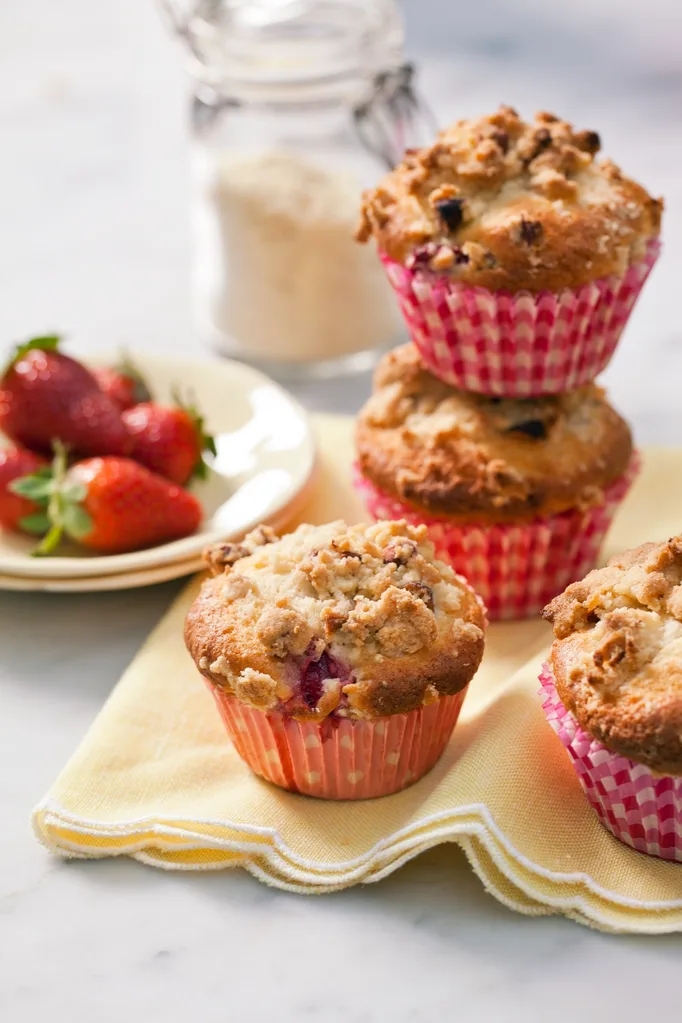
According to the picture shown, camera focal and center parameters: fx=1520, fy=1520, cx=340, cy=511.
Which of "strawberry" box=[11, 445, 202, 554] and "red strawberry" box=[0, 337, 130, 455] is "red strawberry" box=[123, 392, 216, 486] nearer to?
"red strawberry" box=[0, 337, 130, 455]

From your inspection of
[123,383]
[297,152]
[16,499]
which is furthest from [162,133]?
[16,499]

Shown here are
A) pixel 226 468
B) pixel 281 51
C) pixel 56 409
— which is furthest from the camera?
pixel 281 51

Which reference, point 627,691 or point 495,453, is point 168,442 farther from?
point 627,691

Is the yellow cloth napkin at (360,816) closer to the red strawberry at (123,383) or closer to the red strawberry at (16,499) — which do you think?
the red strawberry at (16,499)

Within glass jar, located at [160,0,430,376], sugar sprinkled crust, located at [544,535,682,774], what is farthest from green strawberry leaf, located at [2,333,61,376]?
sugar sprinkled crust, located at [544,535,682,774]

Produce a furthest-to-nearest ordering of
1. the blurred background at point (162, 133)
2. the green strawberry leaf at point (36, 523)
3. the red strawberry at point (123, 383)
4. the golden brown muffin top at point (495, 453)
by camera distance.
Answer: the blurred background at point (162, 133), the red strawberry at point (123, 383), the green strawberry leaf at point (36, 523), the golden brown muffin top at point (495, 453)

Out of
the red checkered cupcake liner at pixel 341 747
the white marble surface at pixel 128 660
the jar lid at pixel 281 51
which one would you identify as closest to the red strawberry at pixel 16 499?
the white marble surface at pixel 128 660

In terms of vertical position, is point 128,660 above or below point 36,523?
below
